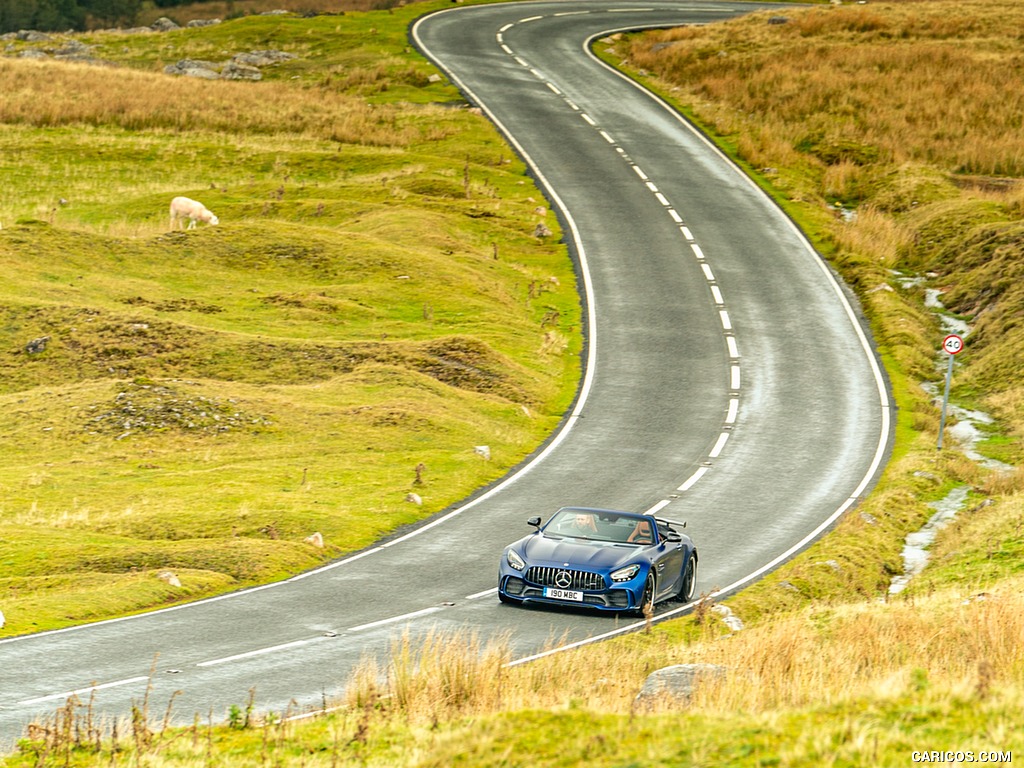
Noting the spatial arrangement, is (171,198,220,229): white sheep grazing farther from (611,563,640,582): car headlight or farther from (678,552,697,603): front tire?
(611,563,640,582): car headlight

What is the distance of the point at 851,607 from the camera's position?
17484 millimetres

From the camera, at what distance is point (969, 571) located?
2123cm

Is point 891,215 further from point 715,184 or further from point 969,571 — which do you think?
point 969,571

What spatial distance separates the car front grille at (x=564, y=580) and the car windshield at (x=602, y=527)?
122 centimetres

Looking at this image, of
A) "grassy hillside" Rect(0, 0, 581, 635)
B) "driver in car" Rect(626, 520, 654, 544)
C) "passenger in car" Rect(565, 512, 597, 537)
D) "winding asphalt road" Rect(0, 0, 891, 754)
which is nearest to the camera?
"winding asphalt road" Rect(0, 0, 891, 754)

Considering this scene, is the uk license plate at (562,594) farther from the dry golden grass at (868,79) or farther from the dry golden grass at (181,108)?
the dry golden grass at (868,79)

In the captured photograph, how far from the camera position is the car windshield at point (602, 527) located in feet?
Result: 66.8

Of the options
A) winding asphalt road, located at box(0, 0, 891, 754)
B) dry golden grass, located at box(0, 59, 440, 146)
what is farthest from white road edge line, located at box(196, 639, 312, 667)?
dry golden grass, located at box(0, 59, 440, 146)

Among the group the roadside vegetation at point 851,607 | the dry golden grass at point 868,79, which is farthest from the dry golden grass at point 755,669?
the dry golden grass at point 868,79

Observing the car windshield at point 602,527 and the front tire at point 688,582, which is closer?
the car windshield at point 602,527

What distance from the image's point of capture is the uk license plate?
19109mm

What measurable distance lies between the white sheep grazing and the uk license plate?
102ft

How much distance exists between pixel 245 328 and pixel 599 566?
70.1 feet

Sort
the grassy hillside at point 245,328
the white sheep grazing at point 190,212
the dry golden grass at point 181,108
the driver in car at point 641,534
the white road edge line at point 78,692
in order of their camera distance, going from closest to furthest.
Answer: the white road edge line at point 78,692 → the driver in car at point 641,534 → the grassy hillside at point 245,328 → the white sheep grazing at point 190,212 → the dry golden grass at point 181,108
